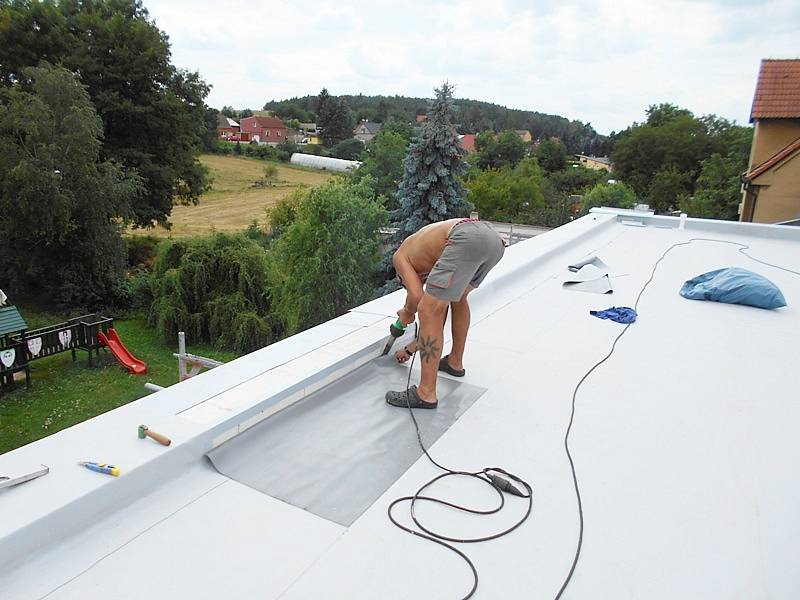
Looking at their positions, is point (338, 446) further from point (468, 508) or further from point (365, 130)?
point (365, 130)

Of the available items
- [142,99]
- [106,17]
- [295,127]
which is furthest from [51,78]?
[295,127]

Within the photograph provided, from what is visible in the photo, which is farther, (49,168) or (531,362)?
(49,168)

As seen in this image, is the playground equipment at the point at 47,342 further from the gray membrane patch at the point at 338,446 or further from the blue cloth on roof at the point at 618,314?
the blue cloth on roof at the point at 618,314

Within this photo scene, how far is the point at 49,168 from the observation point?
41.3 ft

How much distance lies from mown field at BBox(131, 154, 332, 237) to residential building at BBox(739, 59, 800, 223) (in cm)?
1287

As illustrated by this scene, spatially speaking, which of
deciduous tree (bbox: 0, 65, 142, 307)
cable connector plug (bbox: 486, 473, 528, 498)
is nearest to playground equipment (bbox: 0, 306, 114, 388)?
deciduous tree (bbox: 0, 65, 142, 307)

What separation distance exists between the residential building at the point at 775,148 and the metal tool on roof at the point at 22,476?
1527 centimetres

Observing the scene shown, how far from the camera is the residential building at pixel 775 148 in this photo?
12906mm

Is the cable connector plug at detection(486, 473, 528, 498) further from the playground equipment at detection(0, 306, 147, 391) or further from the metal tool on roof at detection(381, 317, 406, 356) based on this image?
the playground equipment at detection(0, 306, 147, 391)

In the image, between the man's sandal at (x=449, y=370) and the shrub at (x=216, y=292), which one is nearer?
the man's sandal at (x=449, y=370)

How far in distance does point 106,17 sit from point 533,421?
900 inches

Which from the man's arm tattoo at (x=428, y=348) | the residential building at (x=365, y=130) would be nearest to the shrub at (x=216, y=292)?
the man's arm tattoo at (x=428, y=348)

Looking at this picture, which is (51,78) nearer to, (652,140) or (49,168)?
(49,168)

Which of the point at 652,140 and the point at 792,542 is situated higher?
the point at 652,140
